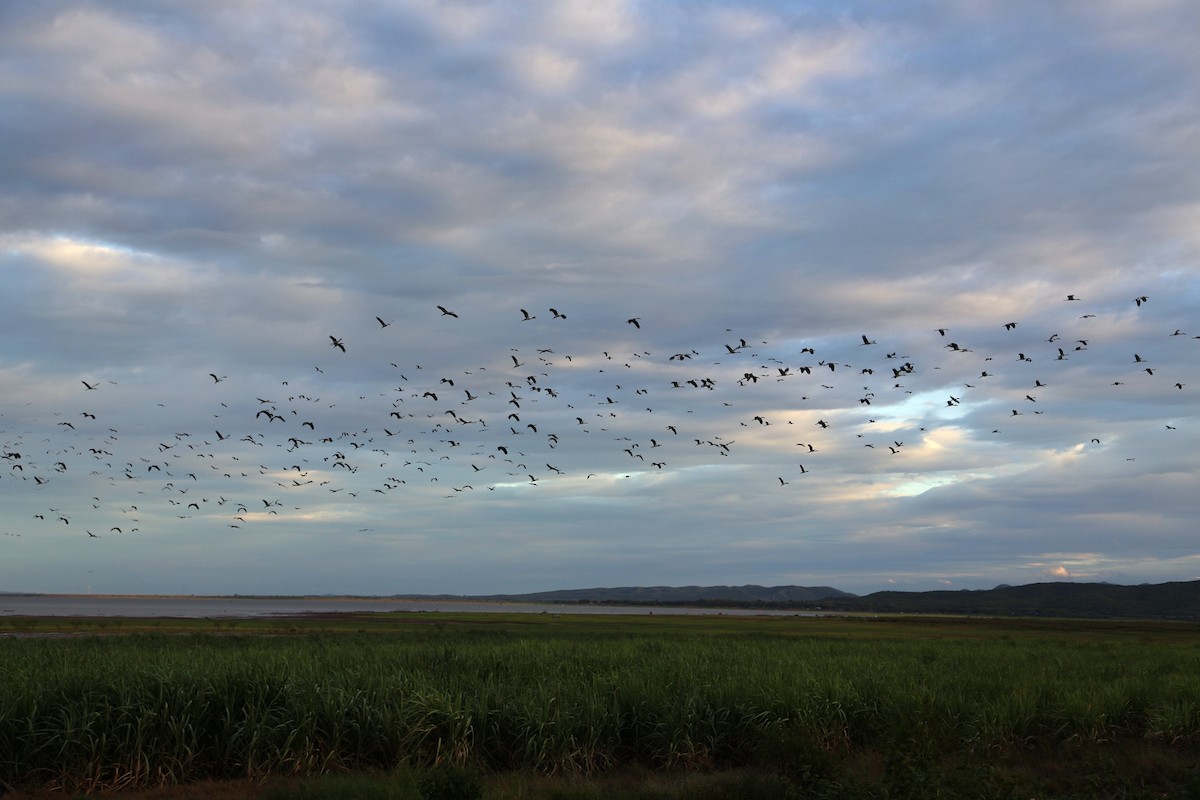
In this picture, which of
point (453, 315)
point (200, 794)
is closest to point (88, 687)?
point (200, 794)

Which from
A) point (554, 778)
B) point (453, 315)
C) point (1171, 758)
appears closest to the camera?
point (554, 778)

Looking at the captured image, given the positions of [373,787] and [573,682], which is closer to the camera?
[373,787]

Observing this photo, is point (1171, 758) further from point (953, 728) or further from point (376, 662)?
point (376, 662)

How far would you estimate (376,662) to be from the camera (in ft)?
102

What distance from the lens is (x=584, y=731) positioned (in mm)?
23875

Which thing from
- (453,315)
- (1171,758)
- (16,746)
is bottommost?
(1171,758)

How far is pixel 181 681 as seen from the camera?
888 inches

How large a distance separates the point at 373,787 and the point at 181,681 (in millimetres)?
7477

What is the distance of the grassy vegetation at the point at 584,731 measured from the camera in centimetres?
1973

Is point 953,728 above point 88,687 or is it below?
below

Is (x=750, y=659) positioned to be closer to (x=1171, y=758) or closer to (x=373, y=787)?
(x=1171, y=758)

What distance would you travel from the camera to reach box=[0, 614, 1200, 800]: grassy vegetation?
1973 centimetres

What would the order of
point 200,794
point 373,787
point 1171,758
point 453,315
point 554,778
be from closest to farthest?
point 373,787, point 200,794, point 554,778, point 1171,758, point 453,315

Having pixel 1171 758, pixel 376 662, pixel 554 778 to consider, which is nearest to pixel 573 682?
pixel 554 778
